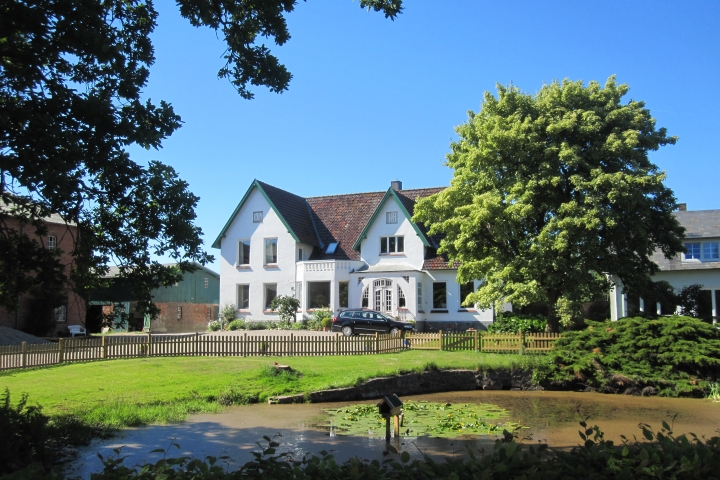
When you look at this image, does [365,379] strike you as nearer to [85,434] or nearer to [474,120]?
[85,434]

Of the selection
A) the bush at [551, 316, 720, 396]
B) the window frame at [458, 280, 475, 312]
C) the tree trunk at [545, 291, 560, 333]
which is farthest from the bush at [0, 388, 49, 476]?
the window frame at [458, 280, 475, 312]

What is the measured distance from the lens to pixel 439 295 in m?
37.1

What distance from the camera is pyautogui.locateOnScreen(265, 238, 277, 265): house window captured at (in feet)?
132

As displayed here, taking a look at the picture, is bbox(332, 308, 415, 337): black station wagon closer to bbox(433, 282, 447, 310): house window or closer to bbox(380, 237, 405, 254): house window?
bbox(433, 282, 447, 310): house window

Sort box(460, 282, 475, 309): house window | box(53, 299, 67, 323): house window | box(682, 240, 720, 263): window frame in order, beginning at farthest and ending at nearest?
1. box(53, 299, 67, 323): house window
2. box(460, 282, 475, 309): house window
3. box(682, 240, 720, 263): window frame

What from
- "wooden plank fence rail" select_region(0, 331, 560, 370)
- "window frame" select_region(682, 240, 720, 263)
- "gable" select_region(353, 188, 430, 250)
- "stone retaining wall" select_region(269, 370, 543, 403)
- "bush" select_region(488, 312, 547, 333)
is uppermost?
"gable" select_region(353, 188, 430, 250)

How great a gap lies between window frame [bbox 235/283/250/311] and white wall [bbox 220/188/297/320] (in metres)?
0.18

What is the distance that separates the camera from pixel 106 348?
73.3ft

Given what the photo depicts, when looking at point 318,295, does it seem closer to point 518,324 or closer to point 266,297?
point 266,297

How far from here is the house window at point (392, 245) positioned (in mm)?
38188

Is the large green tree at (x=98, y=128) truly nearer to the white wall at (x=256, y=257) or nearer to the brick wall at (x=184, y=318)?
the white wall at (x=256, y=257)

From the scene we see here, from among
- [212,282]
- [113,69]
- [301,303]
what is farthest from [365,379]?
[212,282]

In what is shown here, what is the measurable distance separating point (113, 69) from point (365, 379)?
11606 millimetres

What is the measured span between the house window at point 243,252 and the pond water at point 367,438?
79.8ft
